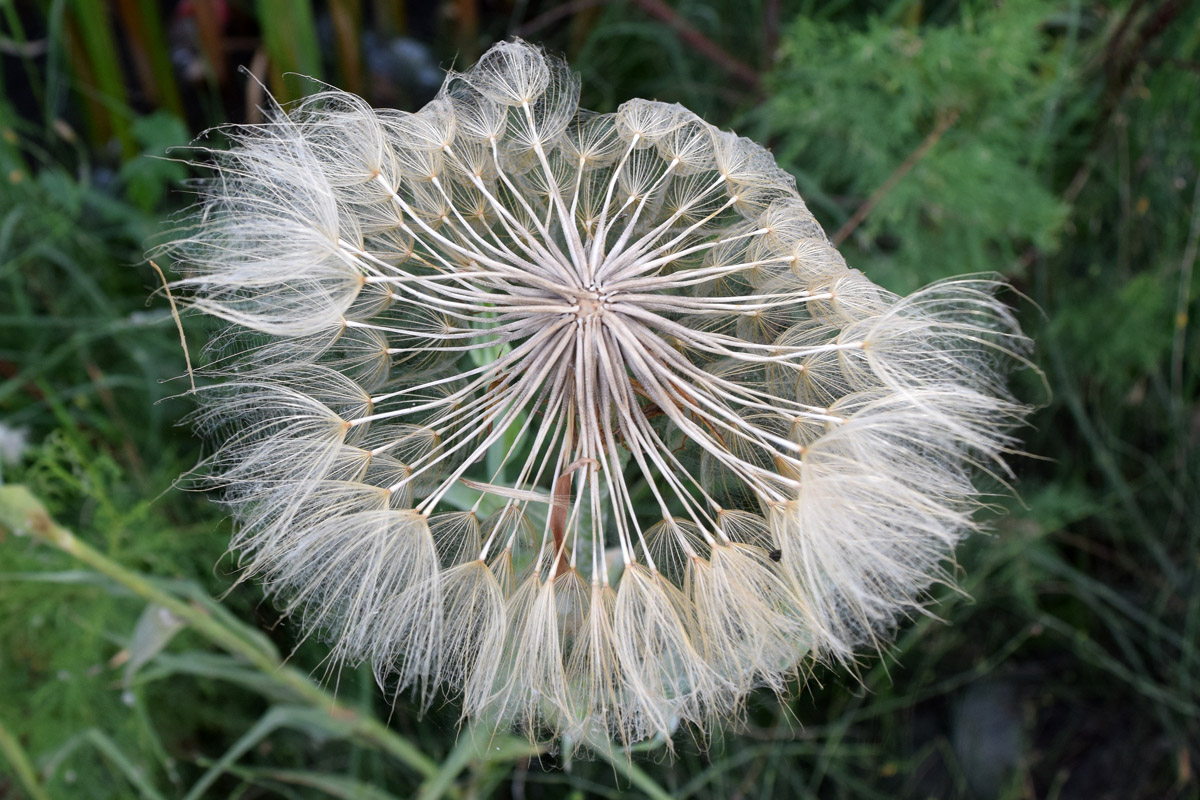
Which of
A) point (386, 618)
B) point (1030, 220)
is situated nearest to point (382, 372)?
point (386, 618)

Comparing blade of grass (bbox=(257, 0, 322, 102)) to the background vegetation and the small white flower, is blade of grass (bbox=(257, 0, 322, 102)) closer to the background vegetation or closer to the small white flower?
the background vegetation

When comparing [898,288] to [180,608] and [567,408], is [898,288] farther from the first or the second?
[180,608]

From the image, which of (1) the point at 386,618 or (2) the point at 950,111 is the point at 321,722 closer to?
(1) the point at 386,618

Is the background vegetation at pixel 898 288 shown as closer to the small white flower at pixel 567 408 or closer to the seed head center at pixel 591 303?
the small white flower at pixel 567 408

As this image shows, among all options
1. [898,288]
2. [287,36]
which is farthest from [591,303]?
[287,36]

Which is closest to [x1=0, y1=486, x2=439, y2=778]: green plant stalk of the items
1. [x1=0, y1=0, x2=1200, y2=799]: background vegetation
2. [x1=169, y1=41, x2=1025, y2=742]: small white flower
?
[x1=169, y1=41, x2=1025, y2=742]: small white flower
